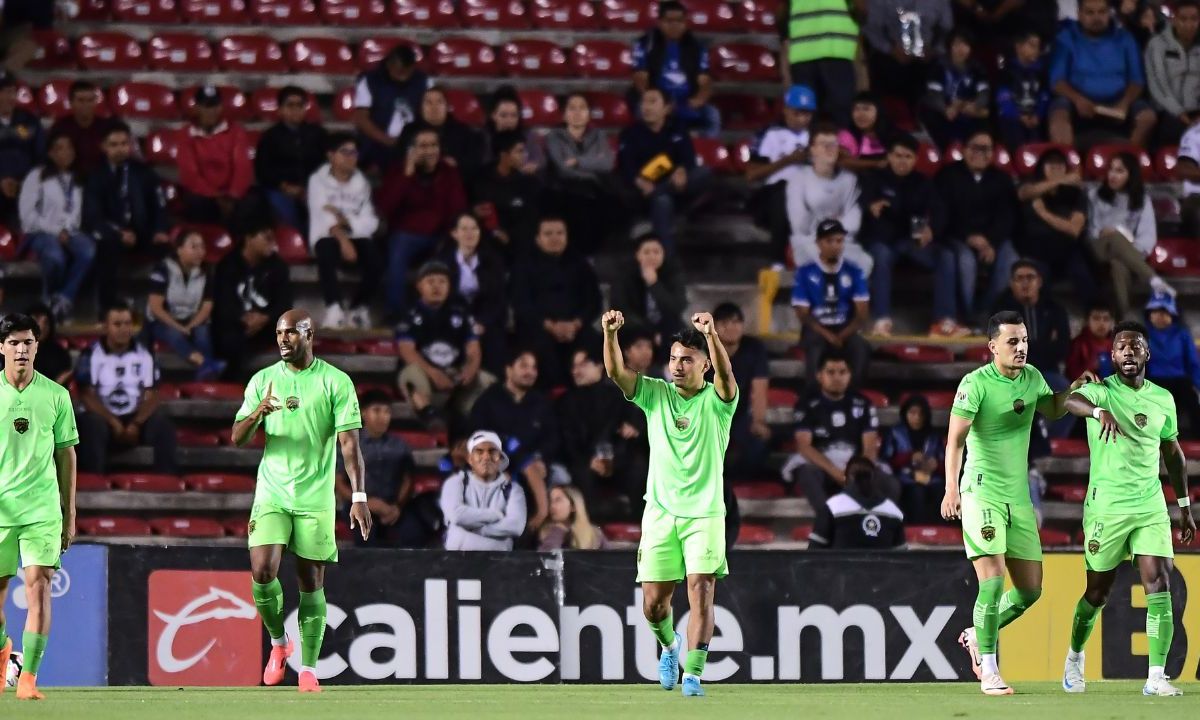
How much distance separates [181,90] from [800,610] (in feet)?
32.1

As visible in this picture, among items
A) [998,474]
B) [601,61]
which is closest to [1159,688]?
[998,474]

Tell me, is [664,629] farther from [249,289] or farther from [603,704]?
[249,289]

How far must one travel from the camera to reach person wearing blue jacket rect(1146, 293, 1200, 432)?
18.1 m

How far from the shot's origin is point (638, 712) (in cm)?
1035

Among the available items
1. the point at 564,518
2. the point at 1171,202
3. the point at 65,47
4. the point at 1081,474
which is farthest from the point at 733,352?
the point at 65,47

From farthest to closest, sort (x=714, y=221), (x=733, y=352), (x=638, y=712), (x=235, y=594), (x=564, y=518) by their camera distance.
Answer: (x=714, y=221) → (x=733, y=352) → (x=564, y=518) → (x=235, y=594) → (x=638, y=712)

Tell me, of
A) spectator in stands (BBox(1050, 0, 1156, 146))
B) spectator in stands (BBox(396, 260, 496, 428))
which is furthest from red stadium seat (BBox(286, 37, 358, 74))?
spectator in stands (BBox(1050, 0, 1156, 146))

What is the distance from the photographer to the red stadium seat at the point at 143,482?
1703cm

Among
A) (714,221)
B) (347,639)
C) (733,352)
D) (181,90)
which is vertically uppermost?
(181,90)

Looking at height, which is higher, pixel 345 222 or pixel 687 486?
pixel 345 222

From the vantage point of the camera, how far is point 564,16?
22.0 meters

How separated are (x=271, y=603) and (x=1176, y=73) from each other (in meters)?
12.7

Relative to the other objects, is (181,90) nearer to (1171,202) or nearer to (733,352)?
(733,352)

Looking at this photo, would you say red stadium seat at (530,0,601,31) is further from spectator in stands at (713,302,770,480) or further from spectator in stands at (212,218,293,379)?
spectator in stands at (713,302,770,480)
